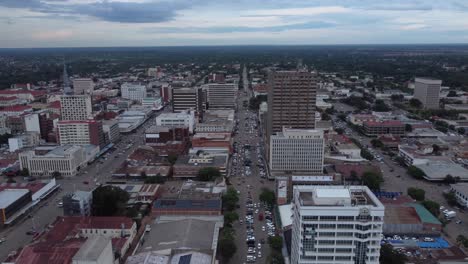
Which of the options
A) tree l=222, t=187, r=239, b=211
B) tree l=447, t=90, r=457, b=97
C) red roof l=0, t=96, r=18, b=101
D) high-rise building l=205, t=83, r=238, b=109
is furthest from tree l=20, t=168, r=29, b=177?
tree l=447, t=90, r=457, b=97

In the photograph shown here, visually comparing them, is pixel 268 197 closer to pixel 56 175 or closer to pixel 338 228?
pixel 338 228

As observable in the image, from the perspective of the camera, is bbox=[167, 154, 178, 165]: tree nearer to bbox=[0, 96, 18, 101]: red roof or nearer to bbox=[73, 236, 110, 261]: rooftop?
bbox=[73, 236, 110, 261]: rooftop

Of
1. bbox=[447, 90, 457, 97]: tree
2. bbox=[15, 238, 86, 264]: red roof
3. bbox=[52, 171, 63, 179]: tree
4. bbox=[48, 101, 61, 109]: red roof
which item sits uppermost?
bbox=[48, 101, 61, 109]: red roof

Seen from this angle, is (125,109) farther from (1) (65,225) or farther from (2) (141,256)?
(2) (141,256)

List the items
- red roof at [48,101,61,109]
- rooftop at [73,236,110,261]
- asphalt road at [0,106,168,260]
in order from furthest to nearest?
red roof at [48,101,61,109], asphalt road at [0,106,168,260], rooftop at [73,236,110,261]

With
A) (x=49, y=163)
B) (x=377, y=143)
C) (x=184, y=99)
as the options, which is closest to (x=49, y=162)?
(x=49, y=163)

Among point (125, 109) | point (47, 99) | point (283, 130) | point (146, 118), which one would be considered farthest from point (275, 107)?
point (47, 99)
